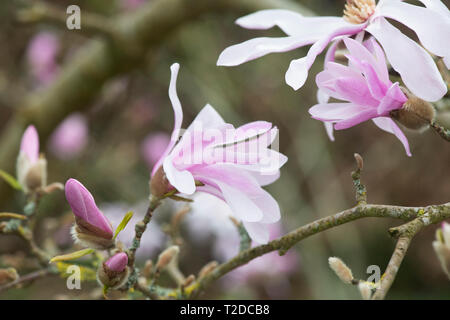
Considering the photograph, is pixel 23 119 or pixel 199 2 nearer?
pixel 199 2

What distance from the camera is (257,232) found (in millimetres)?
528

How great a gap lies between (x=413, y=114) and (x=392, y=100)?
0.04 meters

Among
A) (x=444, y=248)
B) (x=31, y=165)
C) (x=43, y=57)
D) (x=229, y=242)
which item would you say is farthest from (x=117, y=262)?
(x=43, y=57)

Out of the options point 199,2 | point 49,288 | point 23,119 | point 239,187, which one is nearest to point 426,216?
point 239,187

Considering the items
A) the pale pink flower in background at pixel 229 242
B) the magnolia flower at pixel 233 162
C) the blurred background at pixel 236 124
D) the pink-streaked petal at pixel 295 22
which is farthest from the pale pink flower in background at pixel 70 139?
the magnolia flower at pixel 233 162

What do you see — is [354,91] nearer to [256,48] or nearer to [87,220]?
[256,48]

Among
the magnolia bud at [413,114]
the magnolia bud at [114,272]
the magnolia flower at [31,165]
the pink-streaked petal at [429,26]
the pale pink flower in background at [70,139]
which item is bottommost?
the pale pink flower in background at [70,139]

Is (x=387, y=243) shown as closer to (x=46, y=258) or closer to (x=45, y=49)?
(x=45, y=49)

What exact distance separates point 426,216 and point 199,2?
84 cm

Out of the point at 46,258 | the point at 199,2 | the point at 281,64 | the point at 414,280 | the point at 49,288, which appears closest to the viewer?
the point at 46,258

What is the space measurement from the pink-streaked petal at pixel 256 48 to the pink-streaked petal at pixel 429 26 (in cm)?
9

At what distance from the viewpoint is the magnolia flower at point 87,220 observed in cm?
52

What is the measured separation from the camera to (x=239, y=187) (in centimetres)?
53

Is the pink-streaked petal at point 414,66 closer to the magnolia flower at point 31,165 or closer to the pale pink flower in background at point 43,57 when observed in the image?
the magnolia flower at point 31,165
